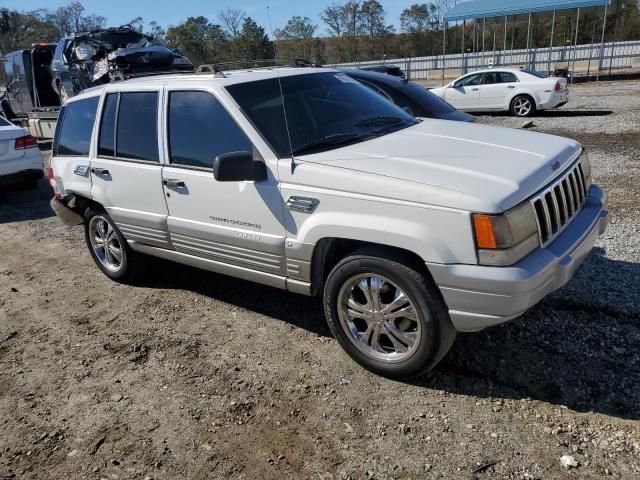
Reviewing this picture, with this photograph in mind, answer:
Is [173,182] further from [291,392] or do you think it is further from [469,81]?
[469,81]

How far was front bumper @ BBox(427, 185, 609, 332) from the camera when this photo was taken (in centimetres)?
283

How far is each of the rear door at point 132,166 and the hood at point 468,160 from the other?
62.3 inches

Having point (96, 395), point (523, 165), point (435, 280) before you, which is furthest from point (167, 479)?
point (523, 165)

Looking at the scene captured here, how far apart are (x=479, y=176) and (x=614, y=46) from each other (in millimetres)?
32311

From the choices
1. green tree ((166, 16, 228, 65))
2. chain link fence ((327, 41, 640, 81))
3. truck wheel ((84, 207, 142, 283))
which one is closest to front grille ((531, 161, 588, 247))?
truck wheel ((84, 207, 142, 283))

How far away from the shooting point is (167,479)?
9.20ft

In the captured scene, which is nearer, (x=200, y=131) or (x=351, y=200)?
(x=351, y=200)

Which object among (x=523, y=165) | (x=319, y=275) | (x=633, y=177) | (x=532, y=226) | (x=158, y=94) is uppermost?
(x=158, y=94)

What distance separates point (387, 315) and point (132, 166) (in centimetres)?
259

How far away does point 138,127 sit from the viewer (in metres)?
4.55

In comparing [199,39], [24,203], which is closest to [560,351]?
[24,203]

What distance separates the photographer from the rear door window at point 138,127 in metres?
4.40

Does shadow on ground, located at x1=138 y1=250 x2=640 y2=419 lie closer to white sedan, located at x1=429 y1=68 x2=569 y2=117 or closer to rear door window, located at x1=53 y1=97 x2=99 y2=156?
rear door window, located at x1=53 y1=97 x2=99 y2=156

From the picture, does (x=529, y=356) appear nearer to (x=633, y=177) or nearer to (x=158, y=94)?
(x=158, y=94)
